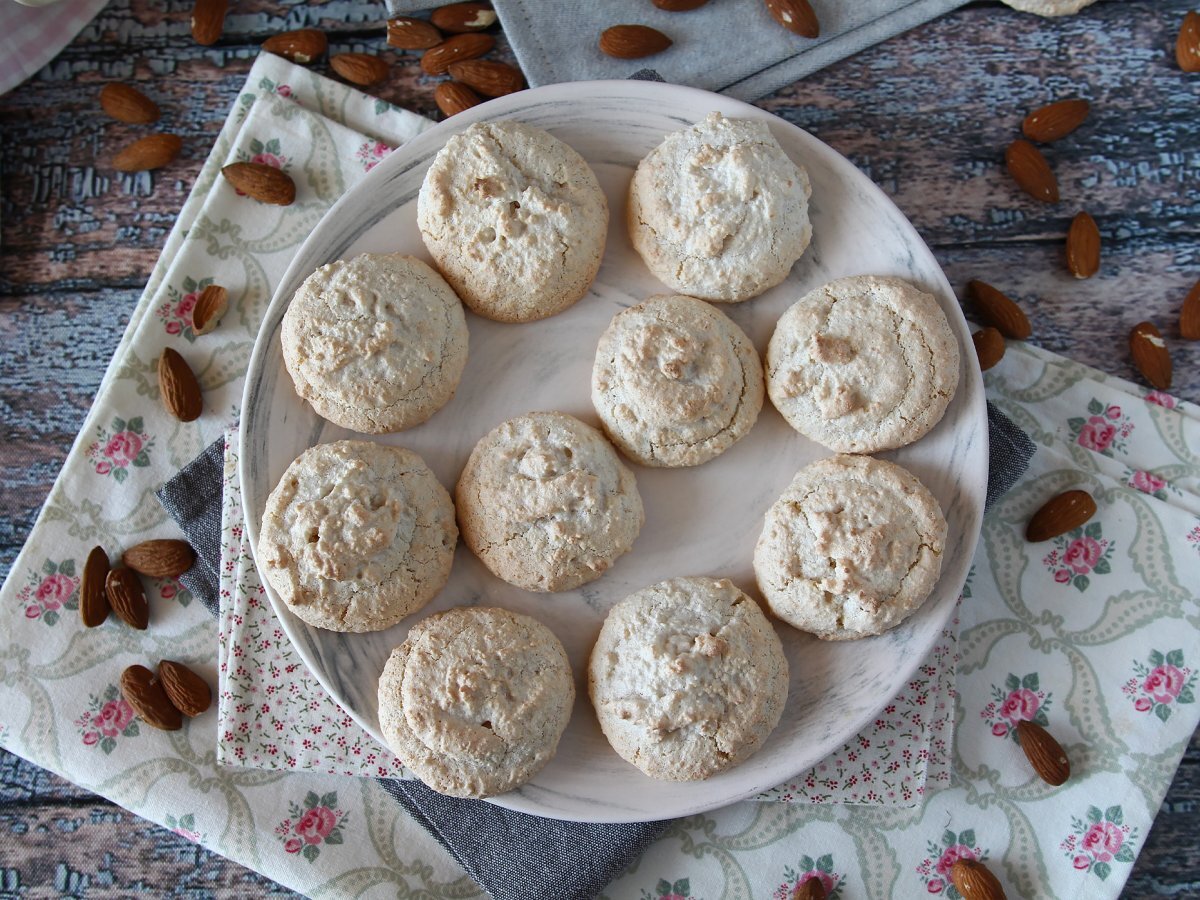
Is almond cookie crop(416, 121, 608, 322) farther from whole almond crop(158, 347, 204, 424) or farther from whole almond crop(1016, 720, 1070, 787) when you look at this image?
whole almond crop(1016, 720, 1070, 787)

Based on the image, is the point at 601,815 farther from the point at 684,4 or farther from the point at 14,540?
the point at 684,4

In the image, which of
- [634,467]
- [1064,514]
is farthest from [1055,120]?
[634,467]

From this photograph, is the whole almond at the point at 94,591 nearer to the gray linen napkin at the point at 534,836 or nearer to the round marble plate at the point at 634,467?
the gray linen napkin at the point at 534,836

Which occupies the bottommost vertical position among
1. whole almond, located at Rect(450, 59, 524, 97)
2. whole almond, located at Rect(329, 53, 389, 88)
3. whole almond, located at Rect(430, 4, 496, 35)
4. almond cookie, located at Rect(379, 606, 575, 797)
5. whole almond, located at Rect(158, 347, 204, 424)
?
almond cookie, located at Rect(379, 606, 575, 797)

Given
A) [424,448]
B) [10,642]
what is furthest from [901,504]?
[10,642]

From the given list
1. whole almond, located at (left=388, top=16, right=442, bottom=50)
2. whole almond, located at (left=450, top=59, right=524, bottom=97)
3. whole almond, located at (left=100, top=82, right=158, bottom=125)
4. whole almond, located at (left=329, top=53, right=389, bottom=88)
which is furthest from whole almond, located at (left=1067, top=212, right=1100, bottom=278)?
whole almond, located at (left=100, top=82, right=158, bottom=125)

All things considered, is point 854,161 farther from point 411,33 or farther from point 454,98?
point 411,33
